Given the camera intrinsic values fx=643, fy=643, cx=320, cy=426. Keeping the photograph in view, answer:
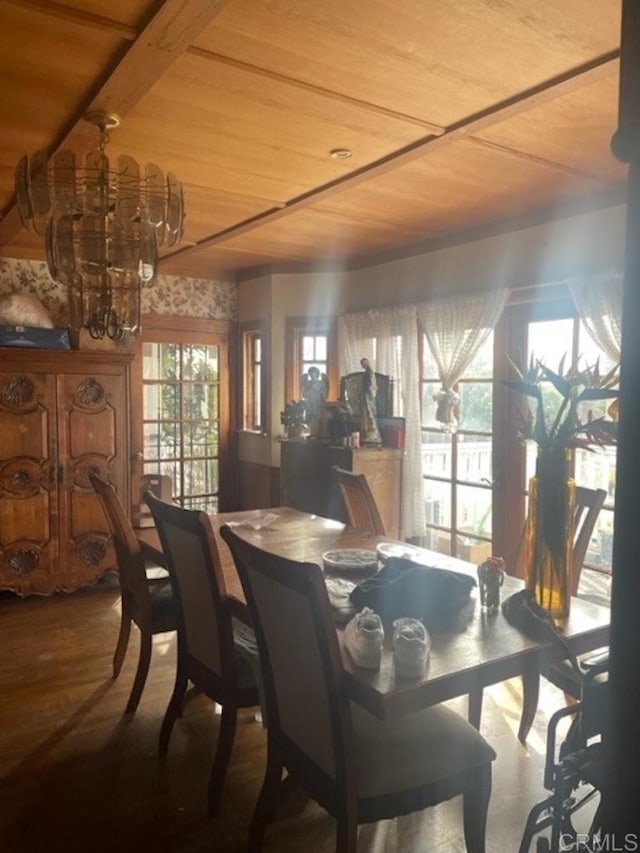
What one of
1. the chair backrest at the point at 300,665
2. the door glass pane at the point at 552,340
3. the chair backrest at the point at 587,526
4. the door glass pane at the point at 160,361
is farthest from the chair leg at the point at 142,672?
the door glass pane at the point at 160,361

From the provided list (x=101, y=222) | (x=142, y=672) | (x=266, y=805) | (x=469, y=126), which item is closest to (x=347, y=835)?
(x=266, y=805)

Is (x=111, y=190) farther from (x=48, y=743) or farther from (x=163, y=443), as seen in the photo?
(x=163, y=443)

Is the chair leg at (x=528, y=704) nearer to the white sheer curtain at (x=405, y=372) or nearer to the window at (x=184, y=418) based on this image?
the white sheer curtain at (x=405, y=372)

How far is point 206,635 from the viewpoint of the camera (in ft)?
7.41

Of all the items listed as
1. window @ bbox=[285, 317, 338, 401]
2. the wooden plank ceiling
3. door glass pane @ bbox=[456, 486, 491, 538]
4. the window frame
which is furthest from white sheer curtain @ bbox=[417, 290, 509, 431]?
the window frame

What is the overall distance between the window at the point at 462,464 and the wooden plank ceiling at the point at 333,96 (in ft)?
3.73

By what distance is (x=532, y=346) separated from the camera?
147 inches

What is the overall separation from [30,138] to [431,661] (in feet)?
7.87

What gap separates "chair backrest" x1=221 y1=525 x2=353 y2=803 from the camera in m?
1.55

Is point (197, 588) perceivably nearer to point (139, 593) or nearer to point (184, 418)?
point (139, 593)

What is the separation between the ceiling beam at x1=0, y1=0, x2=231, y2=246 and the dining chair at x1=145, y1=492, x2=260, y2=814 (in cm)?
136

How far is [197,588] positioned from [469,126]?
192cm

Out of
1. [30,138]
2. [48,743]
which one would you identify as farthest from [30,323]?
[48,743]

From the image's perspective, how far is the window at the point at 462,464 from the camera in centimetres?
402
